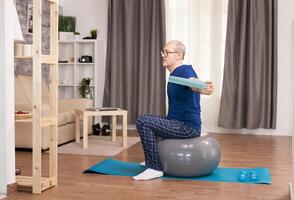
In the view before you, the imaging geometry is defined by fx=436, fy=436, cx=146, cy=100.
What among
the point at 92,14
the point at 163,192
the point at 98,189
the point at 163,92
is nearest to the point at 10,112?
the point at 98,189

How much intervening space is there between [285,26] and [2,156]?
443 centimetres

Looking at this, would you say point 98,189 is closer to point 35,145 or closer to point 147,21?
point 35,145

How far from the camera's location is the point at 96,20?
6715mm

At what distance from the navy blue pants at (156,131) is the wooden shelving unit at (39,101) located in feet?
2.40

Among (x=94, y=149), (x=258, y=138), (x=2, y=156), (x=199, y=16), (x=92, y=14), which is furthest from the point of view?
(x=92, y=14)

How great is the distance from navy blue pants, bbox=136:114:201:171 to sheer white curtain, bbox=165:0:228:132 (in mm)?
2855

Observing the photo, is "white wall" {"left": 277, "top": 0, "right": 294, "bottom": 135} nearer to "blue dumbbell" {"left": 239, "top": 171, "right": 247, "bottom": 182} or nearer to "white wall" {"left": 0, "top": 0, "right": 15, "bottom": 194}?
"blue dumbbell" {"left": 239, "top": 171, "right": 247, "bottom": 182}

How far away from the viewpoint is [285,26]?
599cm

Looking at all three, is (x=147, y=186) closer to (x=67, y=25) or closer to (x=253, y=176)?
(x=253, y=176)

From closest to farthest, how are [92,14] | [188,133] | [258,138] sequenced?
[188,133]
[258,138]
[92,14]

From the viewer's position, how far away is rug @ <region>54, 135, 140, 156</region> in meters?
4.50

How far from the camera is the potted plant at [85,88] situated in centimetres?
651

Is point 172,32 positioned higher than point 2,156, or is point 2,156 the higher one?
point 172,32

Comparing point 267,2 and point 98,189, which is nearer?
point 98,189
